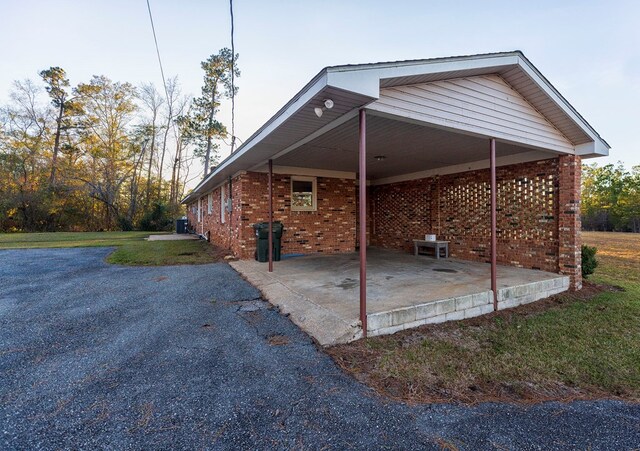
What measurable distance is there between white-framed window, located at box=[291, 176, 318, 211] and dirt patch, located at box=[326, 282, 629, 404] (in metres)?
5.43

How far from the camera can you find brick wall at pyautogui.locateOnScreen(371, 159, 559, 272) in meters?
6.10

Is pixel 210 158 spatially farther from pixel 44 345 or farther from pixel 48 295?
pixel 44 345

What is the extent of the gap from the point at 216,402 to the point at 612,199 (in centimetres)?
4678

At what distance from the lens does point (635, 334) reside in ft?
12.1

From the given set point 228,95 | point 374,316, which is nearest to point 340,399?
point 374,316

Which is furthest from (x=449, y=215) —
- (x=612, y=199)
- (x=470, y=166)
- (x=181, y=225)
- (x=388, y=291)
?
(x=612, y=199)

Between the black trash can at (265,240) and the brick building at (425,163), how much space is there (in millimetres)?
615

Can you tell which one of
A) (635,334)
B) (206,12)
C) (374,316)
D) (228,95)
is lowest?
(635,334)

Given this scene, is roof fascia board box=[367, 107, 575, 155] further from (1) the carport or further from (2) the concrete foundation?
(2) the concrete foundation

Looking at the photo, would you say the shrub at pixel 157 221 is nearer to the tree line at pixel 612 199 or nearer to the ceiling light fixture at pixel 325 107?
the ceiling light fixture at pixel 325 107

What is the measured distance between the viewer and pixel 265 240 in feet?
24.2

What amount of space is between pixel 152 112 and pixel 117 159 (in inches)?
212

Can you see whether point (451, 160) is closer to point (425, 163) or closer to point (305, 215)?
point (425, 163)

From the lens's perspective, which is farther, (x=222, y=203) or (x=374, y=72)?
(x=222, y=203)
